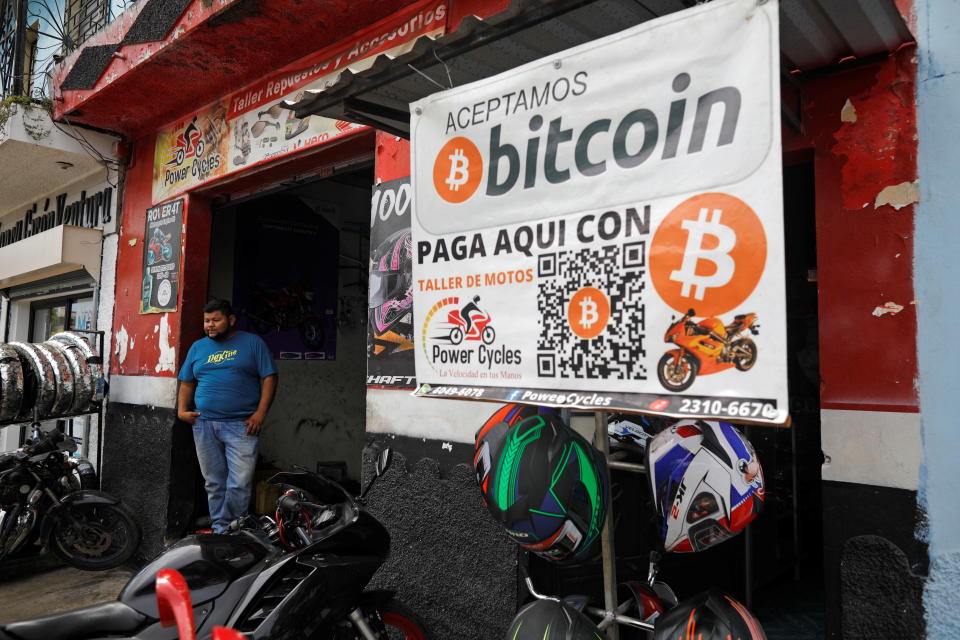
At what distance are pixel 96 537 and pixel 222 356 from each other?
1863mm

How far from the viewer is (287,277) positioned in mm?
7309

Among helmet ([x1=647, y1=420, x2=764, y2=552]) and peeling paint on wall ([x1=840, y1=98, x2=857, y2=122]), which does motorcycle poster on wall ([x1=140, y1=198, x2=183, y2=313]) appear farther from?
peeling paint on wall ([x1=840, y1=98, x2=857, y2=122])

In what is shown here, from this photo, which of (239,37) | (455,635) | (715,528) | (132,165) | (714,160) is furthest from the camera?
(132,165)

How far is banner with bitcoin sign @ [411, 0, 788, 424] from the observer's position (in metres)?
1.62

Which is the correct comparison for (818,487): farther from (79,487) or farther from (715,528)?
(79,487)

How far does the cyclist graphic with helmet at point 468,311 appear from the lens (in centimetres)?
217

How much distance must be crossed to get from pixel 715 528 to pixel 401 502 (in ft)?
6.97

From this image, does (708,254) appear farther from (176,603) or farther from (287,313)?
(287,313)

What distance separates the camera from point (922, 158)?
2.25 metres

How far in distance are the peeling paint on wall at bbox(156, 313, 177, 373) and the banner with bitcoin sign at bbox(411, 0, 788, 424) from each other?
13.7ft

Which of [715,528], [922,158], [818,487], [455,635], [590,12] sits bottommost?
[455,635]

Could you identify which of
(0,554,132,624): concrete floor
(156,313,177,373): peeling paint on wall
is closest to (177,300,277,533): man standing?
(156,313,177,373): peeling paint on wall

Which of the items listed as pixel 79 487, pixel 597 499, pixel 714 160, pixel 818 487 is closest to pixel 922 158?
pixel 714 160

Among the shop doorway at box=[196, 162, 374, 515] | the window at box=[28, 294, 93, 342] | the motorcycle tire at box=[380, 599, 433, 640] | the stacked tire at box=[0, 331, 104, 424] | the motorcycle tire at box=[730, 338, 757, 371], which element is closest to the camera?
the motorcycle tire at box=[730, 338, 757, 371]
